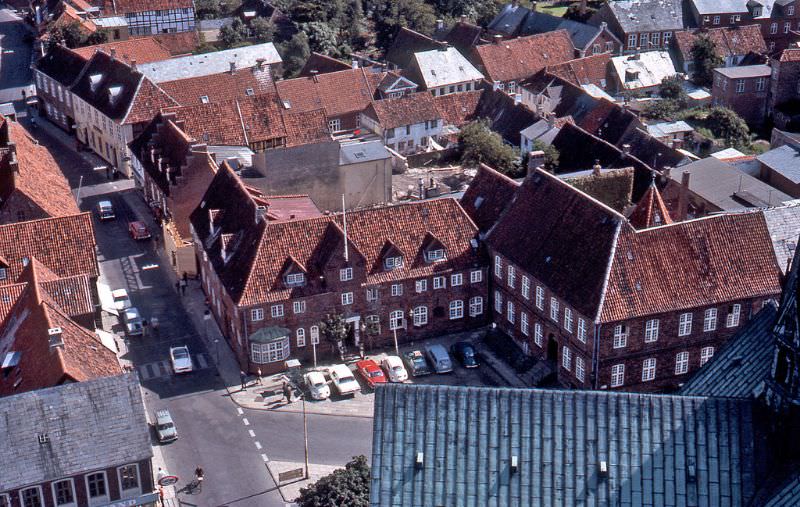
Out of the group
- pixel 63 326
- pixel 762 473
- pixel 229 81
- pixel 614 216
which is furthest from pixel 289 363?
pixel 229 81

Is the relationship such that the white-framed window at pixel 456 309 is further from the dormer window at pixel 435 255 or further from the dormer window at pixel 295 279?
the dormer window at pixel 295 279

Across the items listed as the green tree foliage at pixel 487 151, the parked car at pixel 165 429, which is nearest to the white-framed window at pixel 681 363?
the parked car at pixel 165 429

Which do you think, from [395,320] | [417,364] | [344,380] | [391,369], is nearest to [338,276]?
[395,320]

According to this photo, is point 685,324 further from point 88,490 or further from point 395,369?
point 88,490

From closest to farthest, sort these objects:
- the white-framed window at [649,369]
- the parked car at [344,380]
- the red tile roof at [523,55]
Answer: the white-framed window at [649,369]
the parked car at [344,380]
the red tile roof at [523,55]

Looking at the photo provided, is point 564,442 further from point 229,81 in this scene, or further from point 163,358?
point 229,81
